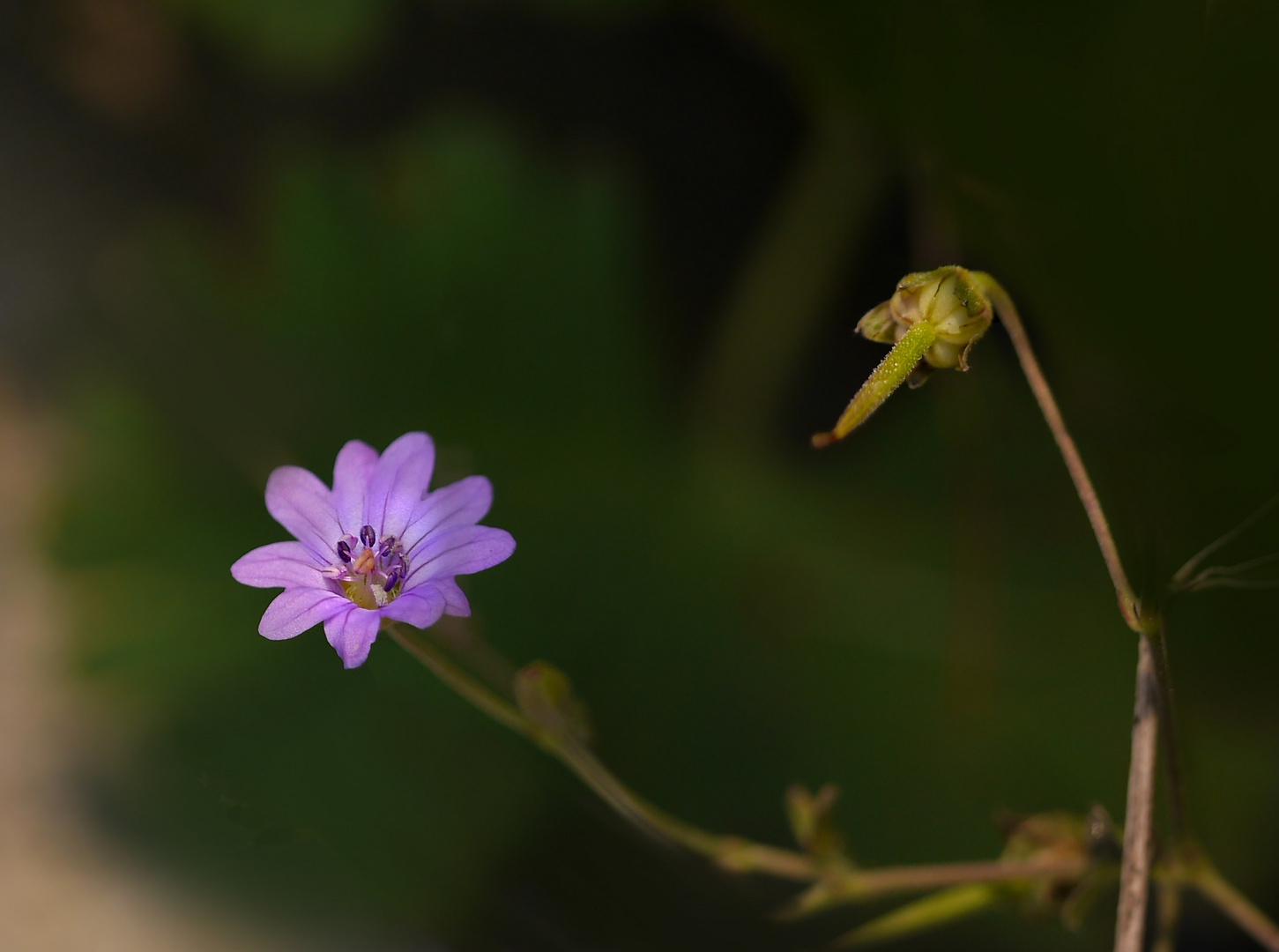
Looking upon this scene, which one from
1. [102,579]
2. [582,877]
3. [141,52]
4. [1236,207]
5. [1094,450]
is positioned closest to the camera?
[1236,207]

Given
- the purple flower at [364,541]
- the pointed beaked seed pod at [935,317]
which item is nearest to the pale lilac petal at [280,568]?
the purple flower at [364,541]

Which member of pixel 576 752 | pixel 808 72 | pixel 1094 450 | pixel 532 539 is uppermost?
pixel 808 72

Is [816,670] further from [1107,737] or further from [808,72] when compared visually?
[808,72]

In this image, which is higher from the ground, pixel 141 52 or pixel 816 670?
pixel 141 52

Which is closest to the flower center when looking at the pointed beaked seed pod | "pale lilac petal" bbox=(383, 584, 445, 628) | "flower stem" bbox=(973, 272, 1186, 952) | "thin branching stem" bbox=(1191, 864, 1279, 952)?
"pale lilac petal" bbox=(383, 584, 445, 628)

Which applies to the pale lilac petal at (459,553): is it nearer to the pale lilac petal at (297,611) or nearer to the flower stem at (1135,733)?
the pale lilac petal at (297,611)

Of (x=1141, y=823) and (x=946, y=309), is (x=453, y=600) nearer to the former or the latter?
(x=946, y=309)

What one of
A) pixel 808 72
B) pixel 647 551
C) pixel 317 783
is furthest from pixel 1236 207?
pixel 317 783
